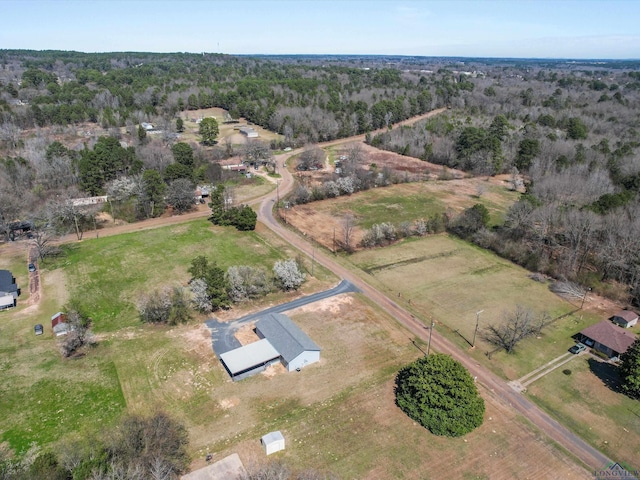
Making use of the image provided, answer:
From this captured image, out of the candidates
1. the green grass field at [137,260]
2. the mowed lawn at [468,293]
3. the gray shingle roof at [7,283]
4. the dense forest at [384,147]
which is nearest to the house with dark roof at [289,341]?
the mowed lawn at [468,293]

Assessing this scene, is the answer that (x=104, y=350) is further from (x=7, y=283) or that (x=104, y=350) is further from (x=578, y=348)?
(x=578, y=348)

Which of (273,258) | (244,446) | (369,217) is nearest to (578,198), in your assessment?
(369,217)

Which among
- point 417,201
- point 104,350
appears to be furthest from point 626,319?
point 104,350

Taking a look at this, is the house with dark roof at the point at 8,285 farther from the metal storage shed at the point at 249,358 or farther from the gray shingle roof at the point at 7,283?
the metal storage shed at the point at 249,358

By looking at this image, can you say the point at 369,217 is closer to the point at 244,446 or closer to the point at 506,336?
the point at 506,336

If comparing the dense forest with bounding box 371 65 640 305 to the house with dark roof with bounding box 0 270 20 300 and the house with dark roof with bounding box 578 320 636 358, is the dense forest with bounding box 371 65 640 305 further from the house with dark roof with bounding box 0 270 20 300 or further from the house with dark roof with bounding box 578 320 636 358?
the house with dark roof with bounding box 0 270 20 300
